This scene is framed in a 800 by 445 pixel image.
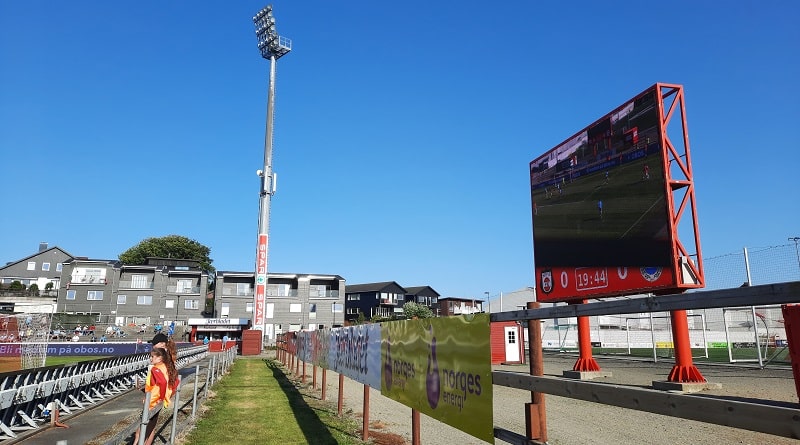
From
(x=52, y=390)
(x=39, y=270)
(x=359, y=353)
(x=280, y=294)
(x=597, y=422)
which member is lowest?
(x=597, y=422)

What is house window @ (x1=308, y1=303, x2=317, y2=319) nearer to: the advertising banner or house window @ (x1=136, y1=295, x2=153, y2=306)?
house window @ (x1=136, y1=295, x2=153, y2=306)

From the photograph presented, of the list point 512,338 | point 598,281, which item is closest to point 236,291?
point 512,338

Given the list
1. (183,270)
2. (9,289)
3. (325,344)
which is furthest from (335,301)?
(325,344)

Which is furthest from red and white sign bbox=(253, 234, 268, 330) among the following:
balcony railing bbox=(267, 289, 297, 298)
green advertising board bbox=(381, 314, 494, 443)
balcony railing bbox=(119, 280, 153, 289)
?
green advertising board bbox=(381, 314, 494, 443)

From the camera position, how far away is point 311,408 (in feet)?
39.4

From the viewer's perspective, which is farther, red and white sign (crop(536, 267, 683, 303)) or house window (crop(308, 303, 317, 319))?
house window (crop(308, 303, 317, 319))

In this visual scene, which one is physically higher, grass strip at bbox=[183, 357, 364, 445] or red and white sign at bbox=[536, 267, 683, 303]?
red and white sign at bbox=[536, 267, 683, 303]

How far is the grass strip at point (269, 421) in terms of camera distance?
8.54 metres

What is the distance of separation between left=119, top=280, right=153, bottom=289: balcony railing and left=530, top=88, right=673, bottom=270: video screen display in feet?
191

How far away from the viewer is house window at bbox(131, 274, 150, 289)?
6219cm

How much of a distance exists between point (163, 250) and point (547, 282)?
262 feet

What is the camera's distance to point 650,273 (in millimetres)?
11023

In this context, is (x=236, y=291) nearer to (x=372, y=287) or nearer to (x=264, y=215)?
(x=264, y=215)

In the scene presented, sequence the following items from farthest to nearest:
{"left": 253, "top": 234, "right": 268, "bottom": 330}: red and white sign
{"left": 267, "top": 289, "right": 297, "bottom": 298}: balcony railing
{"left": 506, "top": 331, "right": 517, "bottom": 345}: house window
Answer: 1. {"left": 267, "top": 289, "right": 297, "bottom": 298}: balcony railing
2. {"left": 253, "top": 234, "right": 268, "bottom": 330}: red and white sign
3. {"left": 506, "top": 331, "right": 517, "bottom": 345}: house window
